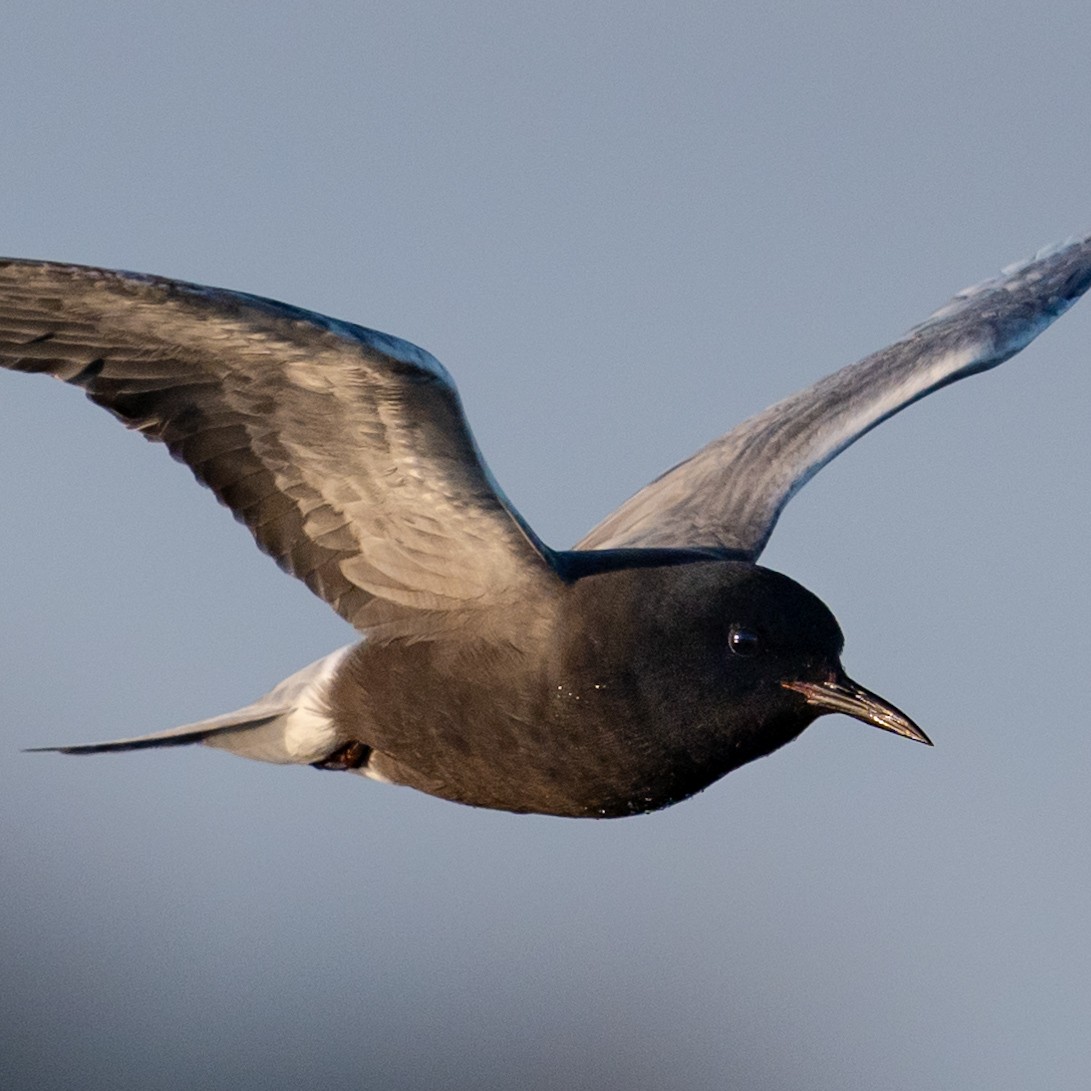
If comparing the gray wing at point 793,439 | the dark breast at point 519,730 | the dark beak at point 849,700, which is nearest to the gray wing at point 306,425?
the dark breast at point 519,730

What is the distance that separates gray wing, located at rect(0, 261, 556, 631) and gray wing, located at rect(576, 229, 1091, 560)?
1.47m

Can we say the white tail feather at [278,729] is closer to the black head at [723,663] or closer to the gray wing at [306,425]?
the gray wing at [306,425]

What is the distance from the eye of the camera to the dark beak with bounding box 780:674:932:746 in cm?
600

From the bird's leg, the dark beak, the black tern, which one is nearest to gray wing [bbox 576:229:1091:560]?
the black tern

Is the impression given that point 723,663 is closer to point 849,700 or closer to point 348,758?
point 849,700

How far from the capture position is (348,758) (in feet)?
22.6

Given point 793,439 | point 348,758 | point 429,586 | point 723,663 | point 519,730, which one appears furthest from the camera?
point 793,439

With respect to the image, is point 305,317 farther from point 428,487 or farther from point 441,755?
point 441,755

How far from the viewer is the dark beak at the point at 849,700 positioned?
19.7 ft

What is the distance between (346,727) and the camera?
6.67 meters

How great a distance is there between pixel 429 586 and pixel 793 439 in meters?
2.25

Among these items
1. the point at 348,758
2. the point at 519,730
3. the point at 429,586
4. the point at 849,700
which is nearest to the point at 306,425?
the point at 429,586

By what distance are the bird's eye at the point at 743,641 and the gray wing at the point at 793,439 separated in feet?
4.85

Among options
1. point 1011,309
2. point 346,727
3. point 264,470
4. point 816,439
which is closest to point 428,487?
point 264,470
